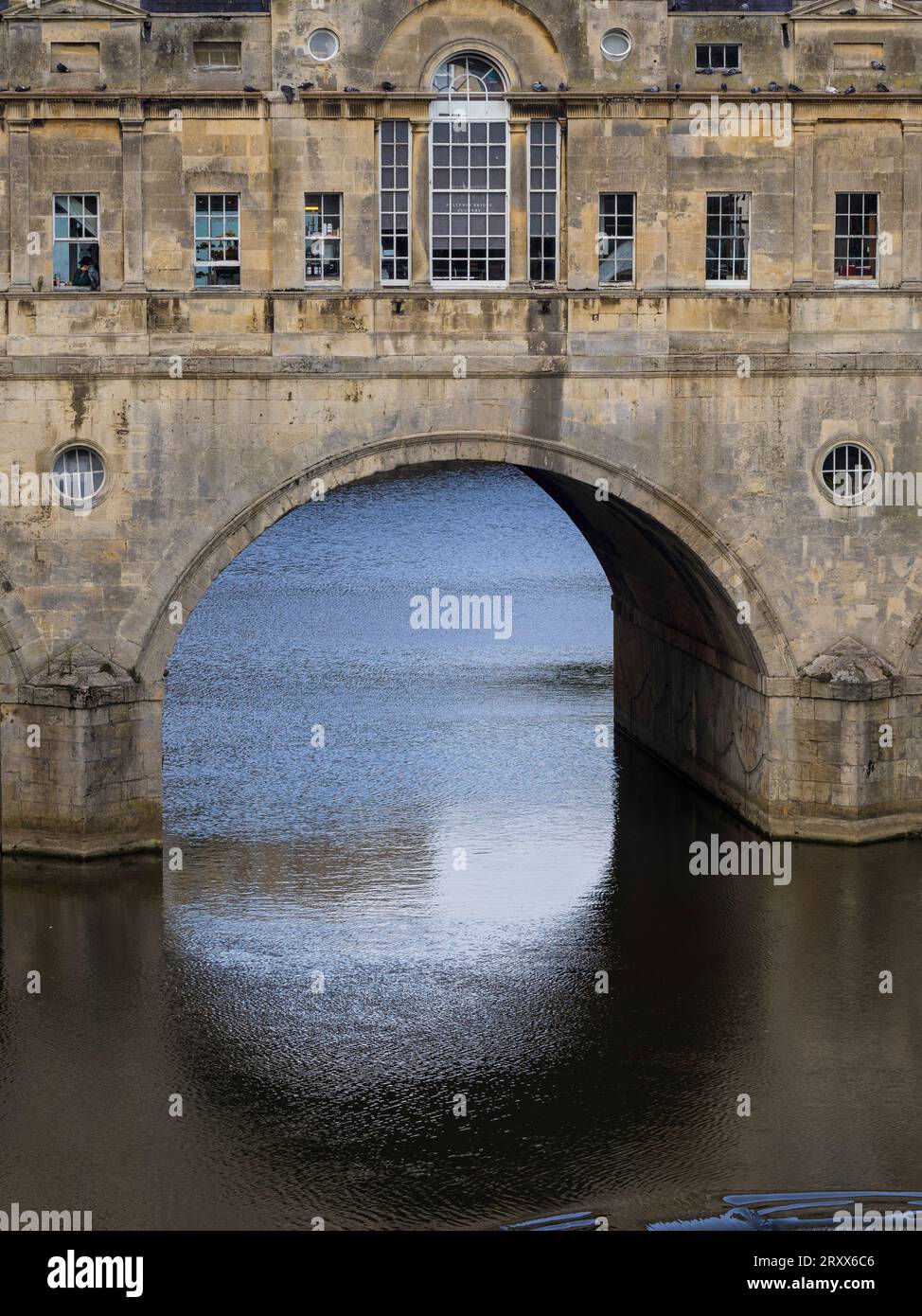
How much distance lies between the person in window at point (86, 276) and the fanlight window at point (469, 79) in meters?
6.57

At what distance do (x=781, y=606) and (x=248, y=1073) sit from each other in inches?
561

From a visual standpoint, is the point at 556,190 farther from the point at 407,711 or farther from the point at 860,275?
the point at 407,711

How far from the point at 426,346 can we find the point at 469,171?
3.07m

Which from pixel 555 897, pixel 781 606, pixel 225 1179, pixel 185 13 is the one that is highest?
pixel 185 13

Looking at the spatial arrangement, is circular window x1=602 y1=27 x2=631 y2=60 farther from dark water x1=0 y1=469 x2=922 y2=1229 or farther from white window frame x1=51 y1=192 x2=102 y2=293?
dark water x1=0 y1=469 x2=922 y2=1229

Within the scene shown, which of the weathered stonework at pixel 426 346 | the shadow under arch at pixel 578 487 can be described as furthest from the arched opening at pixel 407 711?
the shadow under arch at pixel 578 487

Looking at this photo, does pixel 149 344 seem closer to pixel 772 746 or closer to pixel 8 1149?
pixel 772 746

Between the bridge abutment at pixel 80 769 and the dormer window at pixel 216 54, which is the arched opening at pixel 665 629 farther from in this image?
the dormer window at pixel 216 54

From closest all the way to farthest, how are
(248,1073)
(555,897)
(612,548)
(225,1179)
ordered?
1. (225,1179)
2. (248,1073)
3. (555,897)
4. (612,548)

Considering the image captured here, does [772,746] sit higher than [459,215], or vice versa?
[459,215]

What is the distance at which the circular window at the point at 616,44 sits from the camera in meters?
35.2

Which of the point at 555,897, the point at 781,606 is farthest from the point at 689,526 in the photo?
the point at 555,897

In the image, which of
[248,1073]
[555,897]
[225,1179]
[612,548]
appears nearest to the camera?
[225,1179]

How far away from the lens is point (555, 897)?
3481 cm
